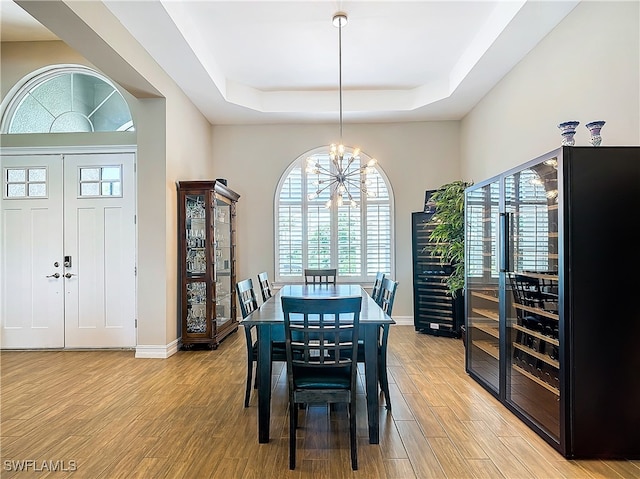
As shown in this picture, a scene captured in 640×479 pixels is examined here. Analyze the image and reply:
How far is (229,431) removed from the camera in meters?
2.62

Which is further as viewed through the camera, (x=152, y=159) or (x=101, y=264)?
(x=101, y=264)

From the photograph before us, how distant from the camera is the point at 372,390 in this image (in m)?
2.42

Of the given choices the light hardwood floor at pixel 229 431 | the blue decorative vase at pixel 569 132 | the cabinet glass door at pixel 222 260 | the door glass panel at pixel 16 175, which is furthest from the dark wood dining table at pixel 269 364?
the door glass panel at pixel 16 175

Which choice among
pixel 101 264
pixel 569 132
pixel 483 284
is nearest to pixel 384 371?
pixel 483 284

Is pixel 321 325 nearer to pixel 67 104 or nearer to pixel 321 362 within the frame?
pixel 321 362

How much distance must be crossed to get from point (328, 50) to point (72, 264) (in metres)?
4.20

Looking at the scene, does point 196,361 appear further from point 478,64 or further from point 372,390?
point 478,64

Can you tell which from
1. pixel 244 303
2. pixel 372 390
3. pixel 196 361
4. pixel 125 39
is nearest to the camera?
pixel 372 390

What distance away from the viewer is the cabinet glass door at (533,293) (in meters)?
2.47

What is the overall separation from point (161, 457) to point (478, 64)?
4.87m

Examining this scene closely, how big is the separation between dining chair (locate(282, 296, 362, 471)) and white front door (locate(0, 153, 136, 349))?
10.7 feet

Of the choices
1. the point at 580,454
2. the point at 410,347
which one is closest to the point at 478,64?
the point at 410,347

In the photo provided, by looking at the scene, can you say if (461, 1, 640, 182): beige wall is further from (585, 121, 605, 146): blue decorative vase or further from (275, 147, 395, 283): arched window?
(275, 147, 395, 283): arched window

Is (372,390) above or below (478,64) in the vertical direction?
below
